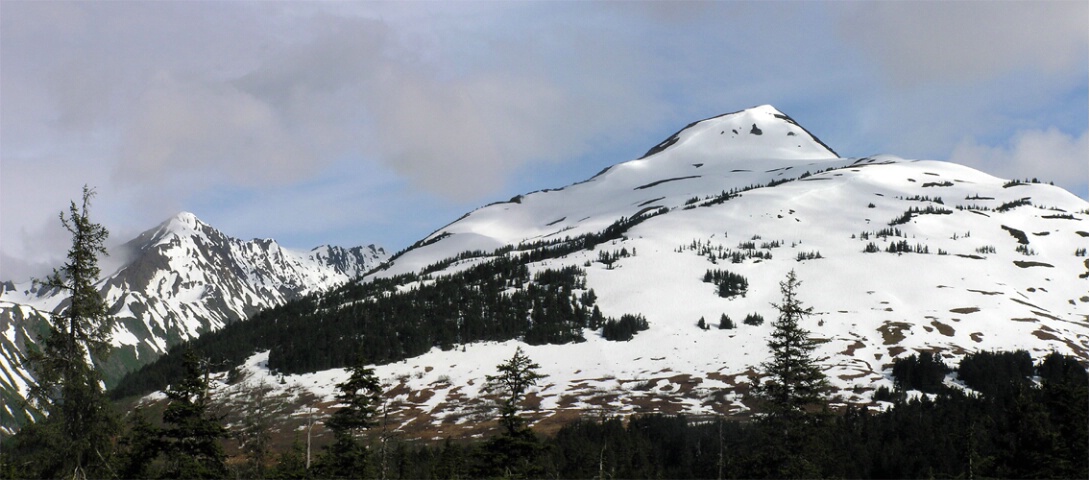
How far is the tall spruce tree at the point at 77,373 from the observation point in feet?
96.8

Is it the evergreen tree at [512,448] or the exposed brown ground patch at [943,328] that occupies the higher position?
the exposed brown ground patch at [943,328]

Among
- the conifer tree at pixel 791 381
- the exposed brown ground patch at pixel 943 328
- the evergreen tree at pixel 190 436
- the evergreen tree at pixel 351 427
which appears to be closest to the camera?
A: the conifer tree at pixel 791 381

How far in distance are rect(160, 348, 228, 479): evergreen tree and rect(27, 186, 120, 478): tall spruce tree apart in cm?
876

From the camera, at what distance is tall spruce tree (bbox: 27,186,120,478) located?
1162 inches

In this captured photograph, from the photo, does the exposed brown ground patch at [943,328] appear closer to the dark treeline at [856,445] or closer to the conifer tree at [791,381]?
the dark treeline at [856,445]

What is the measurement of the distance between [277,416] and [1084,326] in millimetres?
178224

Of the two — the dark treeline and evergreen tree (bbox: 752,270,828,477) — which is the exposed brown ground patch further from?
evergreen tree (bbox: 752,270,828,477)

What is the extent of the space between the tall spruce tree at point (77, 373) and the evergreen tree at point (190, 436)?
28.7 feet

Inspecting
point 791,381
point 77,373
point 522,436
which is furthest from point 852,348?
point 77,373

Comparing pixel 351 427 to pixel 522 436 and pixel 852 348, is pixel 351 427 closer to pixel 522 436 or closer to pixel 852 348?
pixel 522 436

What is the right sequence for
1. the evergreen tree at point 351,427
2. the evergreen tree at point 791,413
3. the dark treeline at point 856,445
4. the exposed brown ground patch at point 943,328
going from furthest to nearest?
the exposed brown ground patch at point 943,328 < the evergreen tree at point 351,427 < the dark treeline at point 856,445 < the evergreen tree at point 791,413

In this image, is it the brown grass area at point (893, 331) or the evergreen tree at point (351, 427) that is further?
the brown grass area at point (893, 331)

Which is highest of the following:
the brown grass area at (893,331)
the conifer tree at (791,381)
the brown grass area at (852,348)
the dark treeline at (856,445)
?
the brown grass area at (893,331)

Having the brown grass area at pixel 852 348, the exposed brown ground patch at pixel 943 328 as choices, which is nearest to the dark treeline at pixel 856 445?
the brown grass area at pixel 852 348
